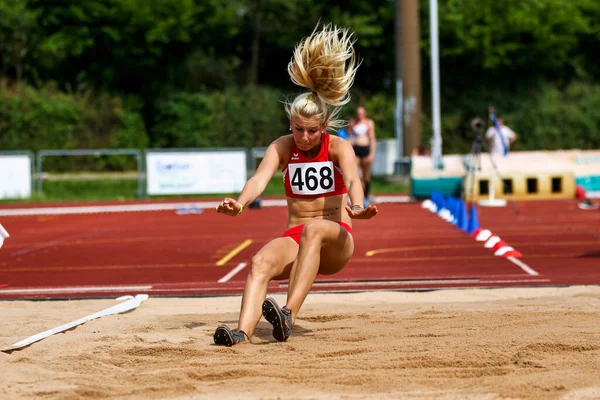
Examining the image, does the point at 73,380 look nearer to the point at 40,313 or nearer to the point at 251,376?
the point at 251,376

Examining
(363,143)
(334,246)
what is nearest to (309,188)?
(334,246)

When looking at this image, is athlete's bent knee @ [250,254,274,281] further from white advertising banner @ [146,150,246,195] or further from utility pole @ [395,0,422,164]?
utility pole @ [395,0,422,164]

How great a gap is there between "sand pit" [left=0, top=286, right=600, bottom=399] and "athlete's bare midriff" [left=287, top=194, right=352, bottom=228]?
0.79 m

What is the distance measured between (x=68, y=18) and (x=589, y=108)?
2058cm

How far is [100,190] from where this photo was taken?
1102 inches

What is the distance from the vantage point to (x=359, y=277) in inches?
424

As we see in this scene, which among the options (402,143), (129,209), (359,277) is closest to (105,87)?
(402,143)

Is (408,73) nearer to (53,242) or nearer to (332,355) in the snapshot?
(53,242)

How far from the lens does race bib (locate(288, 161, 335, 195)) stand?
6.88 metres

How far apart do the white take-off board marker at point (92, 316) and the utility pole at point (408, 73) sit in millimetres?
20835

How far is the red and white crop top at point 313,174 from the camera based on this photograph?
22.6 feet

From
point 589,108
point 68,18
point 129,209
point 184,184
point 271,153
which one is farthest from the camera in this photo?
point 68,18

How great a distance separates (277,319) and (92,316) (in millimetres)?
2039

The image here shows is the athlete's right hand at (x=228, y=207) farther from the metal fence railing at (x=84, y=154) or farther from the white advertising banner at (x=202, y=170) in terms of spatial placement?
the metal fence railing at (x=84, y=154)
